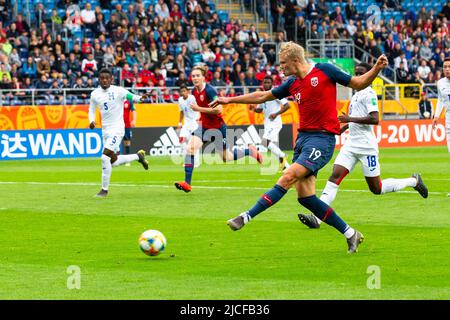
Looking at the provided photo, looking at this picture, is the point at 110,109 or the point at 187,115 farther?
the point at 187,115

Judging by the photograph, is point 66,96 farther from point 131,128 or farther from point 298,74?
point 298,74

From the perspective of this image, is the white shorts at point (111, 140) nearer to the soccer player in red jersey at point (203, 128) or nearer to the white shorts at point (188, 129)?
the soccer player in red jersey at point (203, 128)

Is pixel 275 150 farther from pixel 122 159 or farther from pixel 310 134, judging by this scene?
pixel 310 134

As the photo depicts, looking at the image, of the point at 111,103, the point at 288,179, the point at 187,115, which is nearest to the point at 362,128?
the point at 288,179

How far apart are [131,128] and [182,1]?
947cm

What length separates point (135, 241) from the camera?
13.7 m

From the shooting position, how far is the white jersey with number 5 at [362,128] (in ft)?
51.1

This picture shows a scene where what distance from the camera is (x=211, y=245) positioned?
13.3 m

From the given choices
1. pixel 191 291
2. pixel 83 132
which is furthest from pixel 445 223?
pixel 83 132

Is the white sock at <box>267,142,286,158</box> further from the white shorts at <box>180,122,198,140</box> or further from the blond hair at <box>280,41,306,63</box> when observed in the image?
the blond hair at <box>280,41,306,63</box>

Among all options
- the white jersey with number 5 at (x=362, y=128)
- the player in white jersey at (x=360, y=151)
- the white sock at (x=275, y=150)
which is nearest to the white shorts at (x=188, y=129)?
the white sock at (x=275, y=150)

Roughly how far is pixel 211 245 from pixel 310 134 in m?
1.97

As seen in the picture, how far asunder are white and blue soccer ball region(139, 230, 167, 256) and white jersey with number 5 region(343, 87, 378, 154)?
4458 millimetres
